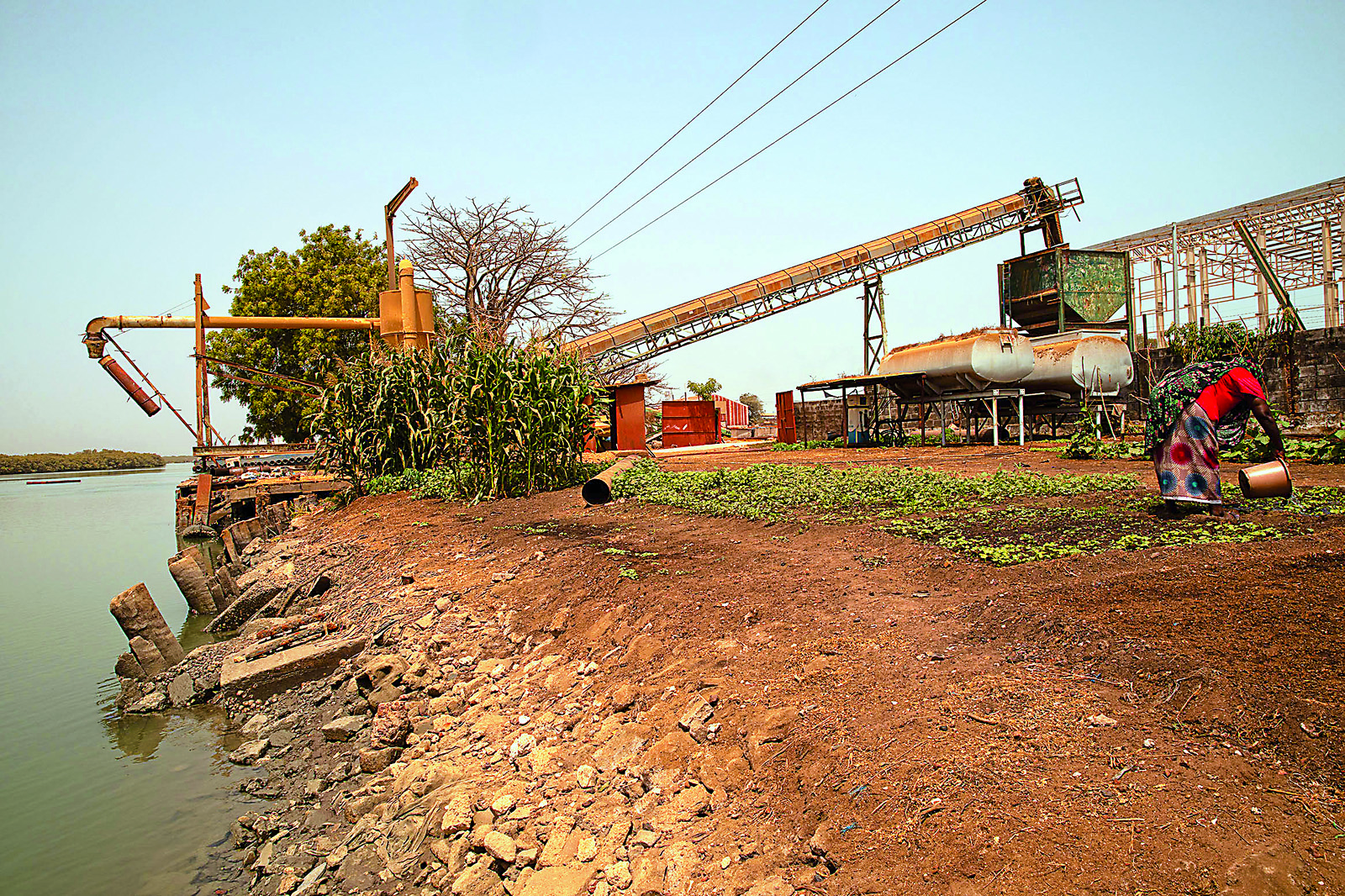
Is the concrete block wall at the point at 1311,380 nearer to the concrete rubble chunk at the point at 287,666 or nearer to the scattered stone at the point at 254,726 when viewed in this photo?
the concrete rubble chunk at the point at 287,666

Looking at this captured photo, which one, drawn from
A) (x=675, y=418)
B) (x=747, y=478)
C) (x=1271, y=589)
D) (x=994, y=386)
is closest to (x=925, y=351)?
(x=994, y=386)

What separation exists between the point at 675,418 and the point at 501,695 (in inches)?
748

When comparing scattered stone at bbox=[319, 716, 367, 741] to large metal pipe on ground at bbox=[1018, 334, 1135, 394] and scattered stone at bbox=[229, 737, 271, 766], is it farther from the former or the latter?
large metal pipe on ground at bbox=[1018, 334, 1135, 394]

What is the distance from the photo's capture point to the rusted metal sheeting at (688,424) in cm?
2386

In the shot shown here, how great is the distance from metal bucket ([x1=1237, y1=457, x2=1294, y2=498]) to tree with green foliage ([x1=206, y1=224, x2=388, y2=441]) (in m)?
30.0

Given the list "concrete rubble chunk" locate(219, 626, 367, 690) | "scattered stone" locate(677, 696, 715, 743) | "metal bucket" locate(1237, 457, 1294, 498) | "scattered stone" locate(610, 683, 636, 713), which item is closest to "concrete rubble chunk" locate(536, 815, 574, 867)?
"scattered stone" locate(677, 696, 715, 743)

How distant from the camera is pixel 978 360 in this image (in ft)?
58.1

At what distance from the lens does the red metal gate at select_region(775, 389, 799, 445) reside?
83.2ft

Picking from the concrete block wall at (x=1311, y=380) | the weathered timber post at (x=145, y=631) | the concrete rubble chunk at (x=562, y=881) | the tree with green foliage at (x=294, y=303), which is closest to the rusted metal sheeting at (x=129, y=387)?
the tree with green foliage at (x=294, y=303)

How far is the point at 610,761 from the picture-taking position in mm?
3820

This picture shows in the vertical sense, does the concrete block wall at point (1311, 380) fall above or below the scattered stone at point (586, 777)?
above

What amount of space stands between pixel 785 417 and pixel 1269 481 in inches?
773

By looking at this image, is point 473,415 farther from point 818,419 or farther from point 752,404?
point 752,404

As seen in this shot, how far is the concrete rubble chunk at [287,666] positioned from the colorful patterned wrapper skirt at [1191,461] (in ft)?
22.8
